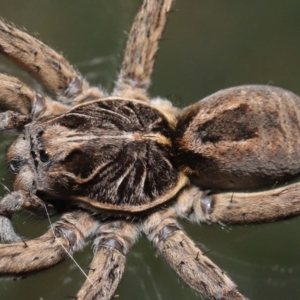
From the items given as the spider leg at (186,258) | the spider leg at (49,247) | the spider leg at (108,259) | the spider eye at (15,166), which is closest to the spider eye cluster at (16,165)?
the spider eye at (15,166)

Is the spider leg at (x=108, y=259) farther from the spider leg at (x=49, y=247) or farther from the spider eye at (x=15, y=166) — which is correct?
the spider eye at (x=15, y=166)

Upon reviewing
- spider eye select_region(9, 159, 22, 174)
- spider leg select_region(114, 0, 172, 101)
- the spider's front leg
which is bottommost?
spider eye select_region(9, 159, 22, 174)

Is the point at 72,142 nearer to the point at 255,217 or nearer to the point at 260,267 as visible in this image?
the point at 255,217

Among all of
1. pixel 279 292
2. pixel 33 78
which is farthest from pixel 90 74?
pixel 279 292

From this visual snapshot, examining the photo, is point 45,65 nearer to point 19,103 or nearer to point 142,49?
point 19,103

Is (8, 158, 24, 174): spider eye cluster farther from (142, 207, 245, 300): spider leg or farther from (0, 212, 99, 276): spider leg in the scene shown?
(142, 207, 245, 300): spider leg

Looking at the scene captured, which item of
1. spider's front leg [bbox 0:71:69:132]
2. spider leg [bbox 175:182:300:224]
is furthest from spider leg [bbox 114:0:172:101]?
spider leg [bbox 175:182:300:224]
